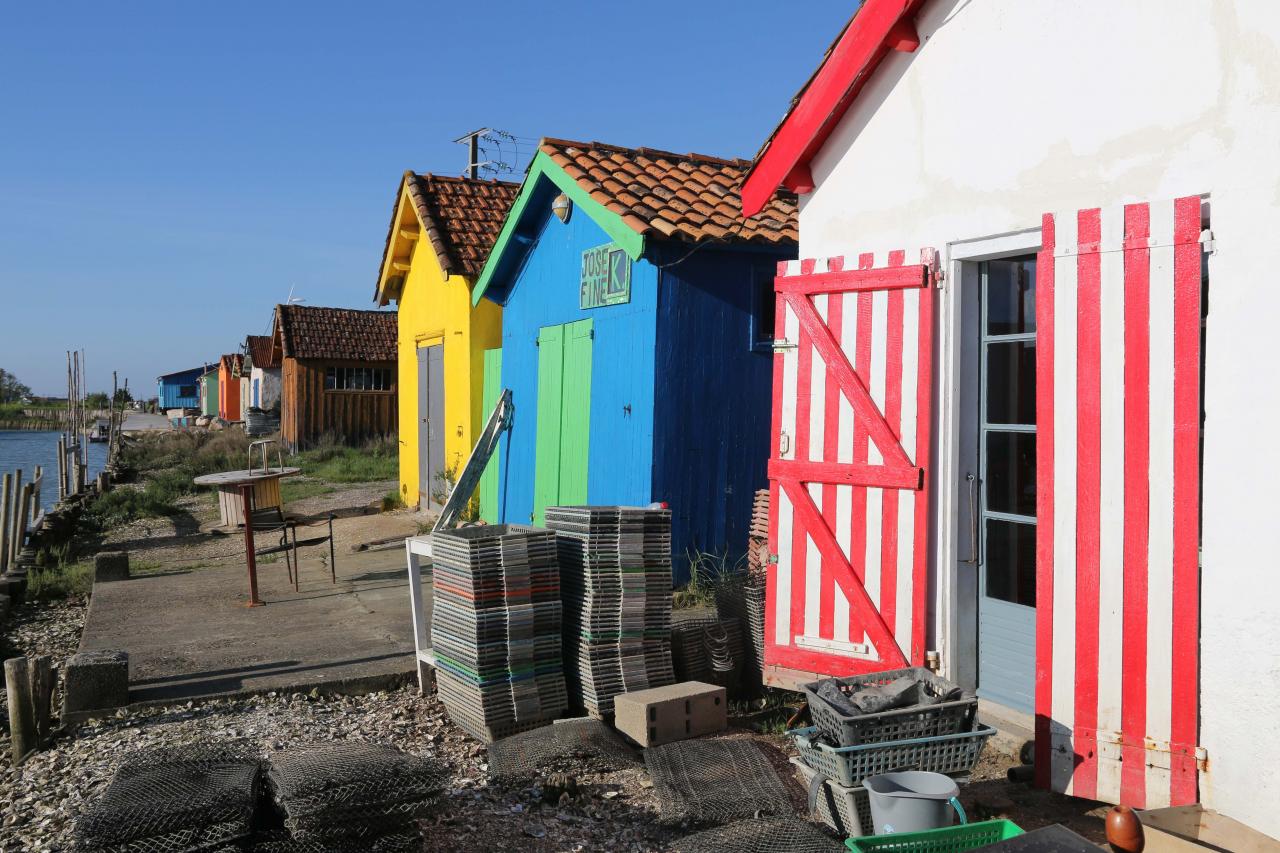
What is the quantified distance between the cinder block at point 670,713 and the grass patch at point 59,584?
23.2ft

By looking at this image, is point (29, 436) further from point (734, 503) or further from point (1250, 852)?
point (1250, 852)

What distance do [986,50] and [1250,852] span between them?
3.58 meters

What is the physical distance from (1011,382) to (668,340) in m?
3.70

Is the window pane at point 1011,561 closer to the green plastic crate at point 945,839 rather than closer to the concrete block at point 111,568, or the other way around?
the green plastic crate at point 945,839

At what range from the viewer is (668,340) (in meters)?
8.40

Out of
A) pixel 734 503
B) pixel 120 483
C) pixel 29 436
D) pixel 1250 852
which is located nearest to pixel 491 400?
pixel 734 503

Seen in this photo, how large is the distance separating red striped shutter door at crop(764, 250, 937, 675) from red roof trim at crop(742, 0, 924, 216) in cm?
58

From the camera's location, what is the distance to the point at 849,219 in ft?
18.5

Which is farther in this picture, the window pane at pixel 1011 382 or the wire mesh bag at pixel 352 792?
→ the window pane at pixel 1011 382

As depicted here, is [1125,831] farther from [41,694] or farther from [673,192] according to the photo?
[673,192]

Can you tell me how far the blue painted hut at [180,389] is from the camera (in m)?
67.7

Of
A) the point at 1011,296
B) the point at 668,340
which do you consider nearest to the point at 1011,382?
the point at 1011,296

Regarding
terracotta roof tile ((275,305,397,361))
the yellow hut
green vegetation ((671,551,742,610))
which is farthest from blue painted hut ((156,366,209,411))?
green vegetation ((671,551,742,610))

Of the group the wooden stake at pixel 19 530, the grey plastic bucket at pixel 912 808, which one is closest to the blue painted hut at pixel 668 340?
the grey plastic bucket at pixel 912 808
